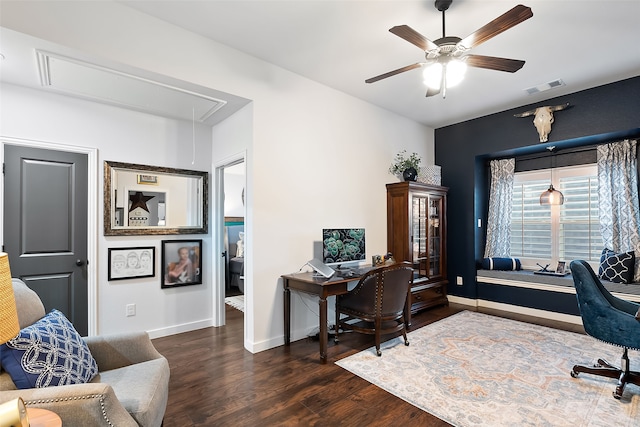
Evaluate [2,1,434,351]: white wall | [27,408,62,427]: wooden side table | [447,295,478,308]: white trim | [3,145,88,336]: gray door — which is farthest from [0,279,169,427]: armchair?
[447,295,478,308]: white trim

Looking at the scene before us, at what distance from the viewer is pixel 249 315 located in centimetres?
321

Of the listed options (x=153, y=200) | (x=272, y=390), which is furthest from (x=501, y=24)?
(x=153, y=200)

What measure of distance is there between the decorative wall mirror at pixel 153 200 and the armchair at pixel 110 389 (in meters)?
1.70

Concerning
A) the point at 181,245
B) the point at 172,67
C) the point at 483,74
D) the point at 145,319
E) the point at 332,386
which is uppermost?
the point at 483,74

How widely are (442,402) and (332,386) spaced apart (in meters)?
0.80

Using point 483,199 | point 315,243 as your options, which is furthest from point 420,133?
point 315,243

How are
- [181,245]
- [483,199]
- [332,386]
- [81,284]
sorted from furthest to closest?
1. [483,199]
2. [181,245]
3. [81,284]
4. [332,386]

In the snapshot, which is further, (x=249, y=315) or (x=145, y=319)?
(x=145, y=319)

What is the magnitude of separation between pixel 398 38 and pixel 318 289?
2.38m

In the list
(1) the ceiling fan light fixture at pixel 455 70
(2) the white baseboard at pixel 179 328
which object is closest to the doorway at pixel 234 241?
(2) the white baseboard at pixel 179 328

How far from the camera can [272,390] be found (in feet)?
8.02

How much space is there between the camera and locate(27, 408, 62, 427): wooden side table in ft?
3.65

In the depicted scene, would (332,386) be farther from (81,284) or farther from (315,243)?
(81,284)

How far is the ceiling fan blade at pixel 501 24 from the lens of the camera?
1.87 m
